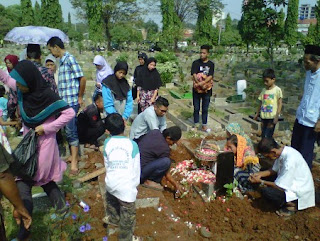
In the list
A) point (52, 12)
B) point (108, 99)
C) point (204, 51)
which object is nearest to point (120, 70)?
point (108, 99)

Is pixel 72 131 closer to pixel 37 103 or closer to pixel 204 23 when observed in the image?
pixel 37 103

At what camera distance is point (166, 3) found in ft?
108

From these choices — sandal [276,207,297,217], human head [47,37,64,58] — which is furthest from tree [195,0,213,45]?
sandal [276,207,297,217]

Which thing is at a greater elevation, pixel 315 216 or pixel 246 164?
pixel 246 164

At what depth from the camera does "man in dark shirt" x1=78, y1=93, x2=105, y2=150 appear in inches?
189

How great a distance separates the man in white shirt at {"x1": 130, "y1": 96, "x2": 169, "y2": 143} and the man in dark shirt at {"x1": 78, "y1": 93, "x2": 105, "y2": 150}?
105cm

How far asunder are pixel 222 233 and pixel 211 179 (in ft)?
3.32

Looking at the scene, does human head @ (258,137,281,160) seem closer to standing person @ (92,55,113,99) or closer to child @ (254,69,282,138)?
child @ (254,69,282,138)

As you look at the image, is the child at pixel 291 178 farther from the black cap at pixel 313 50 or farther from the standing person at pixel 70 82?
the standing person at pixel 70 82

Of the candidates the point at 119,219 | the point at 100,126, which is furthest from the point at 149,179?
the point at 100,126

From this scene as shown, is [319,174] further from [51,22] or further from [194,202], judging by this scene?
[51,22]

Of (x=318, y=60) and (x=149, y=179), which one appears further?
(x=149, y=179)

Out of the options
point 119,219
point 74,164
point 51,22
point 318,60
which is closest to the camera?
point 119,219

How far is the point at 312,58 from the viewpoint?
336 centimetres
